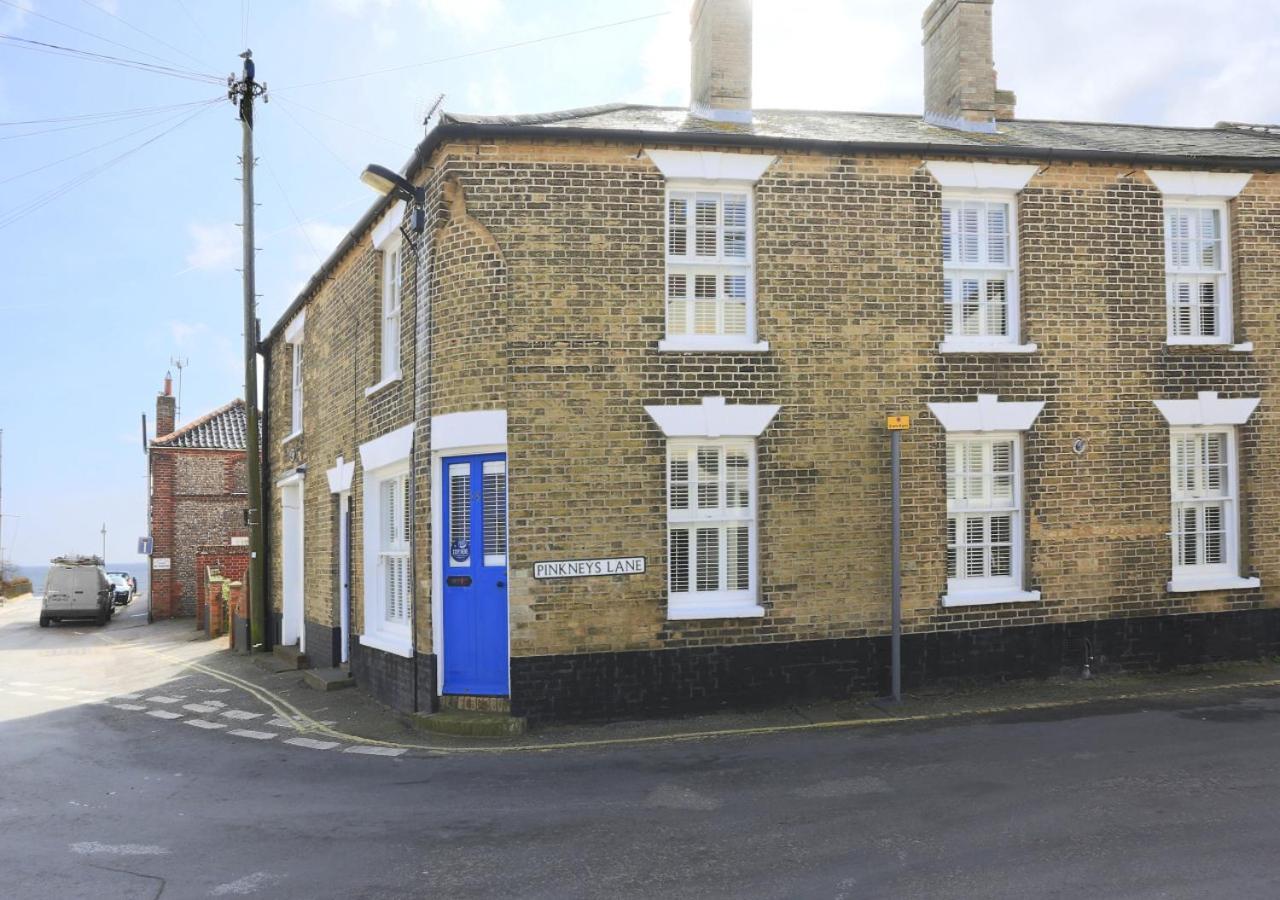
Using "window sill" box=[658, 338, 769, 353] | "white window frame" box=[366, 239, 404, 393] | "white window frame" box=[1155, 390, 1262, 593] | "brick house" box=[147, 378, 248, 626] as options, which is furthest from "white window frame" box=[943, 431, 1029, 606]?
"brick house" box=[147, 378, 248, 626]

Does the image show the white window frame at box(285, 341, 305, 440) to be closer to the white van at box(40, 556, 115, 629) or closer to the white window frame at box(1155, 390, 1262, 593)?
the white window frame at box(1155, 390, 1262, 593)

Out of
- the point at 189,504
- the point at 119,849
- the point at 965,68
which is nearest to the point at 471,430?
the point at 119,849

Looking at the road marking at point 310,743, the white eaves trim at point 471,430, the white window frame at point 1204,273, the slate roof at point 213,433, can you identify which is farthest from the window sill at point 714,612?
the slate roof at point 213,433

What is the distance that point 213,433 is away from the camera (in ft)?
110

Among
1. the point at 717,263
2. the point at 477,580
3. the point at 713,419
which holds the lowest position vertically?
the point at 477,580

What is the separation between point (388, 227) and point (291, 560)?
8.79 meters

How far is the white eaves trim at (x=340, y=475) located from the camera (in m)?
13.8

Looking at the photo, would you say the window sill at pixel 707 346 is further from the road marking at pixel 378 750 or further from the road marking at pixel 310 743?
the road marking at pixel 310 743

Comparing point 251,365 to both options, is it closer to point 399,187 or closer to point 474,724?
point 399,187

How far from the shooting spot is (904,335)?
36.3 feet

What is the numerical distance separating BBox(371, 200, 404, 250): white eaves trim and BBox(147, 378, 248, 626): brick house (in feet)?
67.6

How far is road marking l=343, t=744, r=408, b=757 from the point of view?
948cm

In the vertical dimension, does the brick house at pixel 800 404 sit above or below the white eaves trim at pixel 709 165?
below

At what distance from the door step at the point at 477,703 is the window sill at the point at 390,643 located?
33.6 inches
